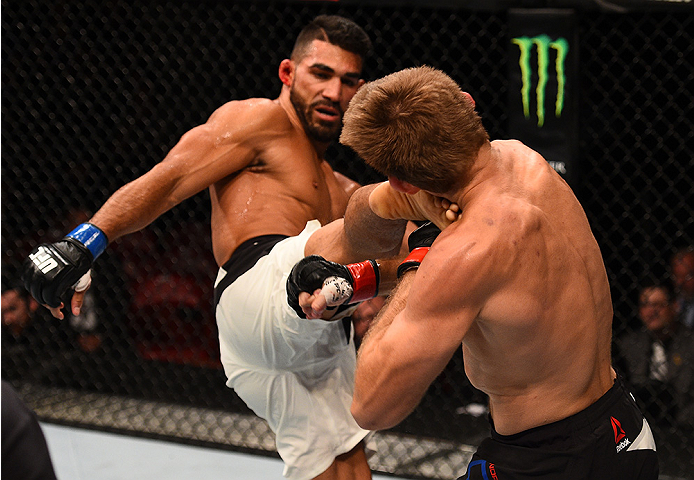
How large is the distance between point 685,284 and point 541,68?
36.5 inches

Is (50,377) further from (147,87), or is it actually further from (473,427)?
(473,427)

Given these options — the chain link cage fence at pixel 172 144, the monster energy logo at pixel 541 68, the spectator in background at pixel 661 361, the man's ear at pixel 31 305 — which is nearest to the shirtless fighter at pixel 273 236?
the monster energy logo at pixel 541 68

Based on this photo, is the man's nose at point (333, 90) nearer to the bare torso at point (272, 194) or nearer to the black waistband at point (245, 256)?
the bare torso at point (272, 194)

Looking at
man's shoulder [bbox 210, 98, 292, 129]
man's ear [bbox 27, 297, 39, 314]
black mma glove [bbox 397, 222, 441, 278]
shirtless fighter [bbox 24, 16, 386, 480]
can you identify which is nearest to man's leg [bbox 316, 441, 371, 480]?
shirtless fighter [bbox 24, 16, 386, 480]

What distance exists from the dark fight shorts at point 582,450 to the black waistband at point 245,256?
0.70 meters

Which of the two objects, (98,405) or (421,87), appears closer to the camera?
(421,87)

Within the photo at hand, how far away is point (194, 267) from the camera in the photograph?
3.12m

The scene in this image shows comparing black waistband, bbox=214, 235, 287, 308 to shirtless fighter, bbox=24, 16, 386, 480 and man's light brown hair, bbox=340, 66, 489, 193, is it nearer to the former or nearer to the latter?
shirtless fighter, bbox=24, 16, 386, 480

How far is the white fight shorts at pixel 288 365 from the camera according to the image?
1.60 meters

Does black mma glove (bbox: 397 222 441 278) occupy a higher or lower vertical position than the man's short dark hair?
lower

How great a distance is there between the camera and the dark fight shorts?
3.72 feet

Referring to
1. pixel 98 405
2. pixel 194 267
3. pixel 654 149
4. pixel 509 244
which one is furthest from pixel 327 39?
pixel 98 405

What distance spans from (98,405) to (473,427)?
1.42 metres

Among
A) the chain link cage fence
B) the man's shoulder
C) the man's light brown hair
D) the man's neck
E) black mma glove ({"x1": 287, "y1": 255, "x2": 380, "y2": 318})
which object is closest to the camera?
the man's light brown hair
